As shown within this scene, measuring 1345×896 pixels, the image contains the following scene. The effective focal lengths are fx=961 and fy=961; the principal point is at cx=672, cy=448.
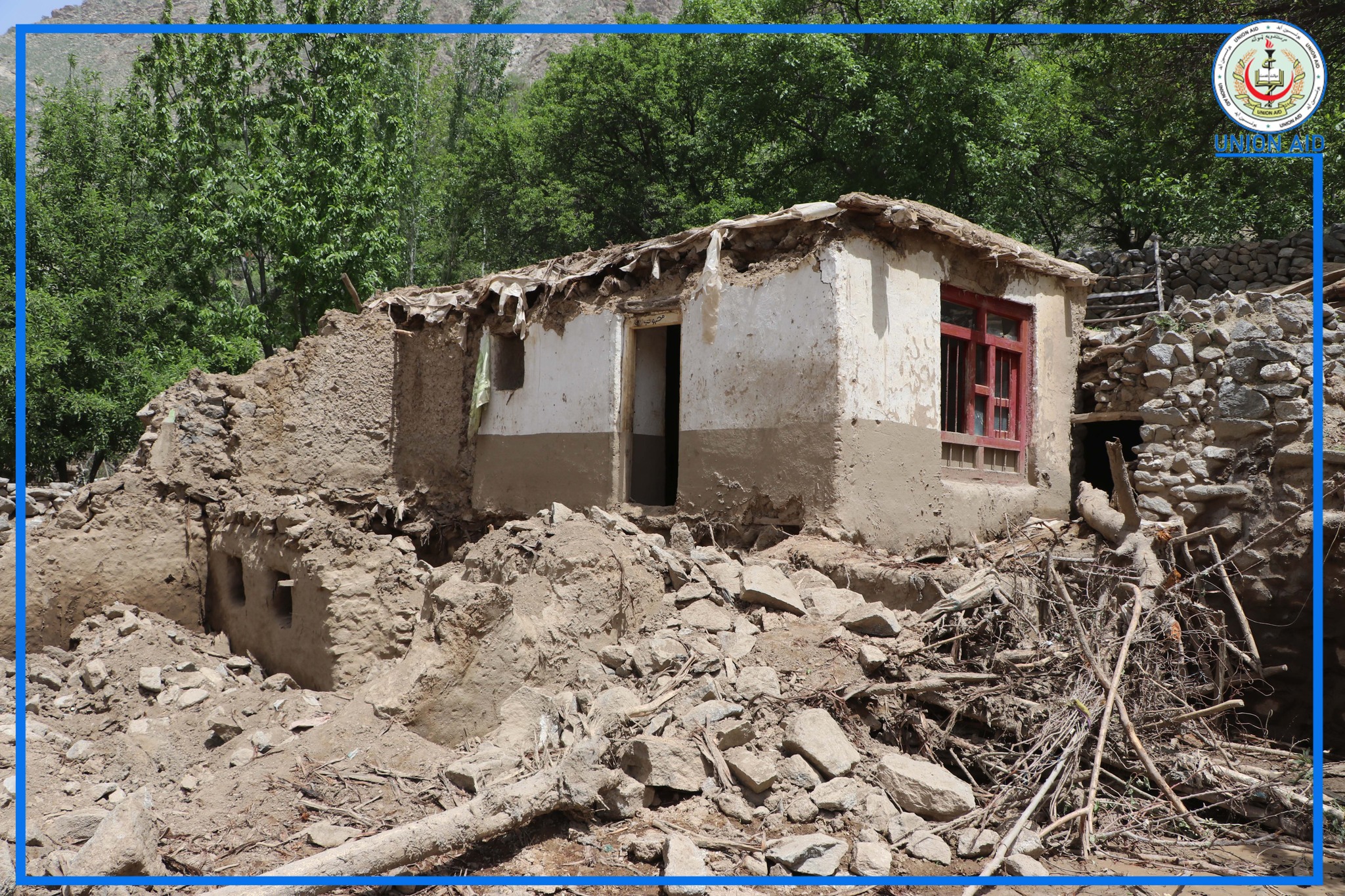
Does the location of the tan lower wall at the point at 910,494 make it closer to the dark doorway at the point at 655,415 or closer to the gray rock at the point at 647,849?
the dark doorway at the point at 655,415

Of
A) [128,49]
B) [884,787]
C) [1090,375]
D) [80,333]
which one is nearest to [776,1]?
[1090,375]

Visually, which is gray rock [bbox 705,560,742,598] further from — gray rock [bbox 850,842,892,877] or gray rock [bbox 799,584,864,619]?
gray rock [bbox 850,842,892,877]

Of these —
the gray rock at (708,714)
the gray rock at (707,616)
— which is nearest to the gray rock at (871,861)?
the gray rock at (708,714)

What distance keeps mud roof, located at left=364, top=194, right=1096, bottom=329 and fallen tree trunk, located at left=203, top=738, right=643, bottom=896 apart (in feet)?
16.3

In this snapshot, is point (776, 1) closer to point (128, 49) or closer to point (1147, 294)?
point (1147, 294)

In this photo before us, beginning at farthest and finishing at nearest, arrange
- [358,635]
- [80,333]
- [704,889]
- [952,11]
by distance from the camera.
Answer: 1. [952,11]
2. [80,333]
3. [358,635]
4. [704,889]

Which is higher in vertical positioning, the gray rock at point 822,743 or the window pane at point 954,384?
the window pane at point 954,384

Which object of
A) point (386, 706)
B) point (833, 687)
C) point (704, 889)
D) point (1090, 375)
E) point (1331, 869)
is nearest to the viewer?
point (704, 889)

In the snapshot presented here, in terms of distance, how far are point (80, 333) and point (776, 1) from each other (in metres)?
14.0

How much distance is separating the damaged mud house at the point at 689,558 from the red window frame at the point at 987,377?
0.14 feet

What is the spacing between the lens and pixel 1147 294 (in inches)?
540

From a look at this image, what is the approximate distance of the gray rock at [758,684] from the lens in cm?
543

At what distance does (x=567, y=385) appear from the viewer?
1005 centimetres

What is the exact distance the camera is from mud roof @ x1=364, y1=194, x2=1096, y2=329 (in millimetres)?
8062
